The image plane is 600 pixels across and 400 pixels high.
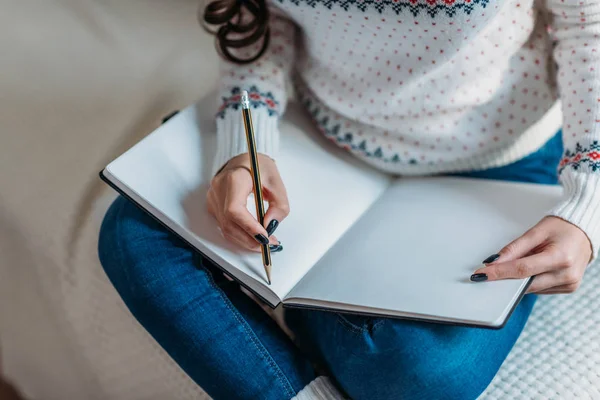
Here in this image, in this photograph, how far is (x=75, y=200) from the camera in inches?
35.7

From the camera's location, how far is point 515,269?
63 centimetres

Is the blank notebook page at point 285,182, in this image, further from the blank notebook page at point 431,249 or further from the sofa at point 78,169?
the sofa at point 78,169

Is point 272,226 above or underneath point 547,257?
above

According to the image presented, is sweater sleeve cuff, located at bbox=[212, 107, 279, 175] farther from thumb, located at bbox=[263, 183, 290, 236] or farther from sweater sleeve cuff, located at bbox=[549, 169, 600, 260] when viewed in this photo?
sweater sleeve cuff, located at bbox=[549, 169, 600, 260]

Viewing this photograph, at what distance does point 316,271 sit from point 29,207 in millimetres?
450

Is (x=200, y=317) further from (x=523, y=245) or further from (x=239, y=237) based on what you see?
(x=523, y=245)

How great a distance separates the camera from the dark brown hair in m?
0.81

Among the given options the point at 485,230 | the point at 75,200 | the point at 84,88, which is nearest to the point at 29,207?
the point at 75,200

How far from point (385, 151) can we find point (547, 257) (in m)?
0.26

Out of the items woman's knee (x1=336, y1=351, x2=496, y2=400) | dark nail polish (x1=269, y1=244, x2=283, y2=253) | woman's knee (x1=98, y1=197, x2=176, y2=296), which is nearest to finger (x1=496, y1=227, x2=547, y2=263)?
woman's knee (x1=336, y1=351, x2=496, y2=400)

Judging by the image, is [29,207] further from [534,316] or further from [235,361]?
[534,316]

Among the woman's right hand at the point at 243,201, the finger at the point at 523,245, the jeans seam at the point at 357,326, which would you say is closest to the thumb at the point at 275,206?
the woman's right hand at the point at 243,201

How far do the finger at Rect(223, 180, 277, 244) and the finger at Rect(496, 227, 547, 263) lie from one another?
0.22 metres

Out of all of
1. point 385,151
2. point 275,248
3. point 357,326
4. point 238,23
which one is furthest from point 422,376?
point 238,23
